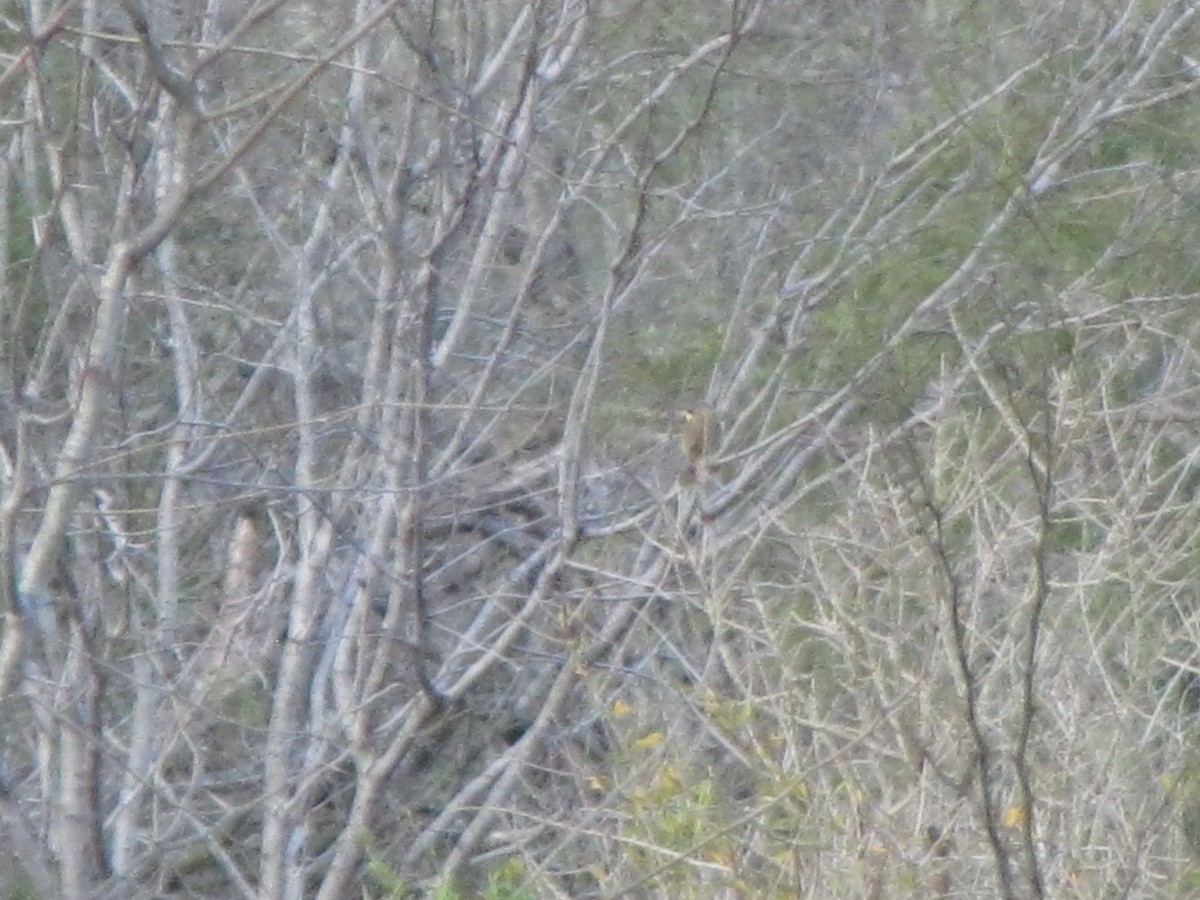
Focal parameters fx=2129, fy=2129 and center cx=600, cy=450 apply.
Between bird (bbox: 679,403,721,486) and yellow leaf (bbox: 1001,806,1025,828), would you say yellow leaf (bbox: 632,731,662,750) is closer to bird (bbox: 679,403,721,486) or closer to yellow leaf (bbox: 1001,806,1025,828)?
yellow leaf (bbox: 1001,806,1025,828)

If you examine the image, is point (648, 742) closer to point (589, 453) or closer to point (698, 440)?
point (698, 440)

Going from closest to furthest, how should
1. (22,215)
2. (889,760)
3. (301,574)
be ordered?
(889,760) → (301,574) → (22,215)

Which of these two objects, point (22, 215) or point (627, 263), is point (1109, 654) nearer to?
point (627, 263)

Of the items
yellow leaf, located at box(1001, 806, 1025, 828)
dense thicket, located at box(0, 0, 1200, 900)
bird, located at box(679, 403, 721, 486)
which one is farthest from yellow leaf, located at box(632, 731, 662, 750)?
bird, located at box(679, 403, 721, 486)

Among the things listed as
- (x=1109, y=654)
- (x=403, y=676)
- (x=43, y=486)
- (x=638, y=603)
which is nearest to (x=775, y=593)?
(x=638, y=603)

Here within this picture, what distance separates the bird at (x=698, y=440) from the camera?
545 centimetres

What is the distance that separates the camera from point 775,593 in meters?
5.89

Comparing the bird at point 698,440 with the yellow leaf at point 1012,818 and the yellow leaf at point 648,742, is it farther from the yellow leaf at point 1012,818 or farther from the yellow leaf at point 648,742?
the yellow leaf at point 1012,818

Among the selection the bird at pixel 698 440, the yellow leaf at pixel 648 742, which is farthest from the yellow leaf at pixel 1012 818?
the bird at pixel 698 440

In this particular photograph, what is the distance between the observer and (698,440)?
5.75 m

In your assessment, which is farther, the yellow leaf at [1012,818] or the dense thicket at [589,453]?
the dense thicket at [589,453]

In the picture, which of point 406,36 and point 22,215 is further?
point 22,215

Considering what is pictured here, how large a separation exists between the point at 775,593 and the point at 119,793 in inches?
73.4

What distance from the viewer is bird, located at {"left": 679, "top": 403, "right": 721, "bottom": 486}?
5449 mm
